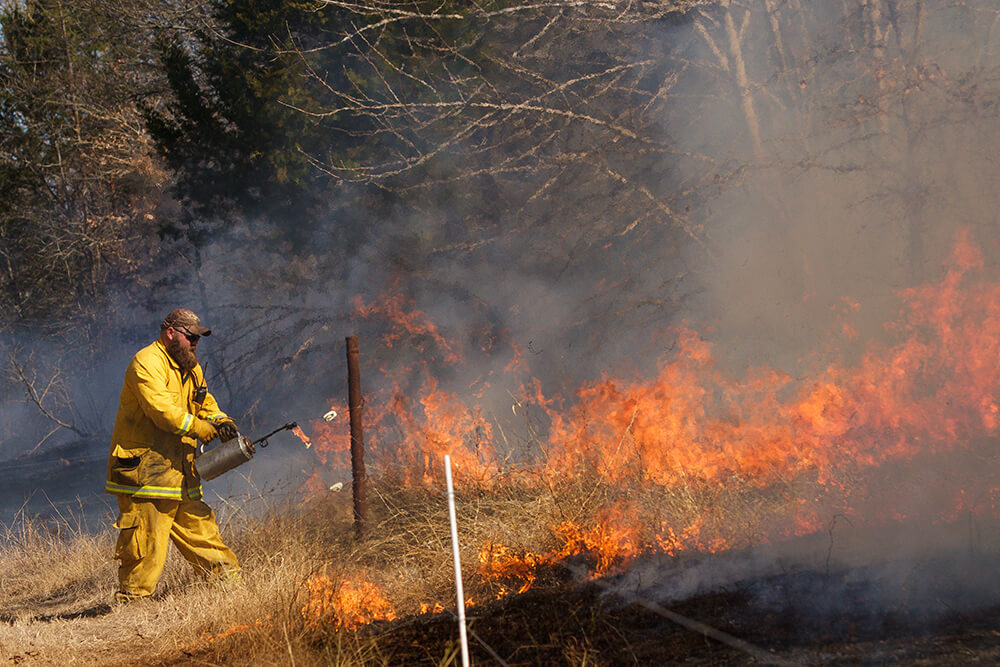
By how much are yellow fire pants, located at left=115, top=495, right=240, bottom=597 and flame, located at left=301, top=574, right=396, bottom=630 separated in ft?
3.13

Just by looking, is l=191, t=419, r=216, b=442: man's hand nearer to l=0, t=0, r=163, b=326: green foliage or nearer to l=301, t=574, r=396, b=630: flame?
l=301, t=574, r=396, b=630: flame

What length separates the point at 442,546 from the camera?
5.99 meters

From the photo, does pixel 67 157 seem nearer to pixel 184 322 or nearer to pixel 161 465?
pixel 184 322

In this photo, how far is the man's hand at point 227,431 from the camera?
584 centimetres

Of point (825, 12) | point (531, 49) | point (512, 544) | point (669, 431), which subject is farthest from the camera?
point (531, 49)

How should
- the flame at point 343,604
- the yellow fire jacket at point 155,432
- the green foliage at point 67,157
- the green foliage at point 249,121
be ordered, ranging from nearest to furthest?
the flame at point 343,604 → the yellow fire jacket at point 155,432 → the green foliage at point 249,121 → the green foliage at point 67,157

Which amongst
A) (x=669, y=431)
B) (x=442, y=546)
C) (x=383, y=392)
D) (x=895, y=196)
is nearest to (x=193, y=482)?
(x=442, y=546)

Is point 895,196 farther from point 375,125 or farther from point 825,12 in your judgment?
point 375,125

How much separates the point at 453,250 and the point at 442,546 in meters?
6.55

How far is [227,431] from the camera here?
584 cm

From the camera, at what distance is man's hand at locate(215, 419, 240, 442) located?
5836mm

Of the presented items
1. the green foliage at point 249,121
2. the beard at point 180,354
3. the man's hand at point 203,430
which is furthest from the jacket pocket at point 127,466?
the green foliage at point 249,121

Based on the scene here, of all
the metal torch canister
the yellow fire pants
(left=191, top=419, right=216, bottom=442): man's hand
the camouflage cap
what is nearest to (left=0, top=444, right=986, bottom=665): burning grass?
the yellow fire pants

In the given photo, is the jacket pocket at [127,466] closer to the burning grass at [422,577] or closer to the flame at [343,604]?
the burning grass at [422,577]
